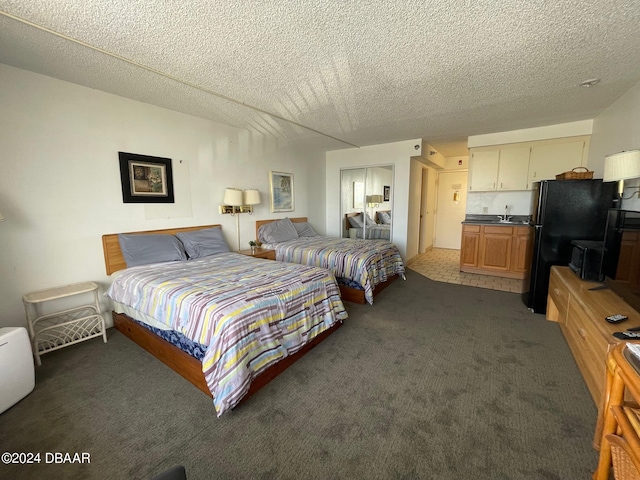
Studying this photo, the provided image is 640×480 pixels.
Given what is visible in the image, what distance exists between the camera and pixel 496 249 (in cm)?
464

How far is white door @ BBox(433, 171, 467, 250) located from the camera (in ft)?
22.5

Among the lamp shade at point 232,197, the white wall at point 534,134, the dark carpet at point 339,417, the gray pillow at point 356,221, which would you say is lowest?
the dark carpet at point 339,417

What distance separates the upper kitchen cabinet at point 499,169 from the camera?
4496 mm

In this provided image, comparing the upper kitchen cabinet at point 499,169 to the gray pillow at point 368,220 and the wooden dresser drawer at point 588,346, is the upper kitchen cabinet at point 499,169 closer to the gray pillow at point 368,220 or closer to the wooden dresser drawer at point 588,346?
the gray pillow at point 368,220

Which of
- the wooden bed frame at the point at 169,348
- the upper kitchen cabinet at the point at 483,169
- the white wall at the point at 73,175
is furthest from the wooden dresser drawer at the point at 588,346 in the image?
the white wall at the point at 73,175

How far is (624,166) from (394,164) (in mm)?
3367

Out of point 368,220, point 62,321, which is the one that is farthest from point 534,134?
point 62,321

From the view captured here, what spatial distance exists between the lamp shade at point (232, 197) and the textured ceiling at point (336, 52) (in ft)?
3.54

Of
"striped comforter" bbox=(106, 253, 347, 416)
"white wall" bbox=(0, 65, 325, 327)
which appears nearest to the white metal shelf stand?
"white wall" bbox=(0, 65, 325, 327)

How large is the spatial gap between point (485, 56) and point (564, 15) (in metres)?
0.50

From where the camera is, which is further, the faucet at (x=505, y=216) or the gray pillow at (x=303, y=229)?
the gray pillow at (x=303, y=229)

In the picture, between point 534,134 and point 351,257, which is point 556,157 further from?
point 351,257

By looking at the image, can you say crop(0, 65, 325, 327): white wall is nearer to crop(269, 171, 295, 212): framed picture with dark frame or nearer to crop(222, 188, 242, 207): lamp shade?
crop(222, 188, 242, 207): lamp shade

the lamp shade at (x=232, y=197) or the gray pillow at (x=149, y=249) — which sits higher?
the lamp shade at (x=232, y=197)
